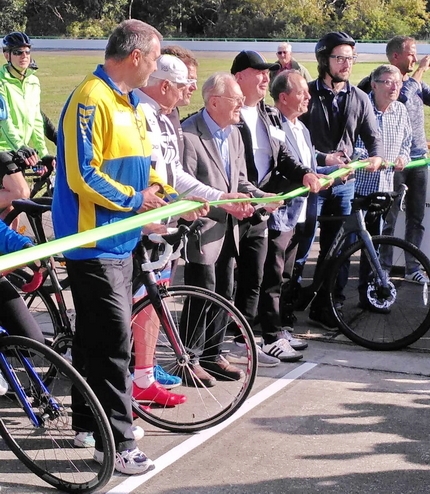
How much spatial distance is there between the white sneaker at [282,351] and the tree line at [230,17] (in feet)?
176

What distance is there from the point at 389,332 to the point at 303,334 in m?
0.64

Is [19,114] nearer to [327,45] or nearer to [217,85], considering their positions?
[327,45]

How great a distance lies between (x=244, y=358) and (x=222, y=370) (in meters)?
0.57

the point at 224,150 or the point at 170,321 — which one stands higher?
the point at 224,150

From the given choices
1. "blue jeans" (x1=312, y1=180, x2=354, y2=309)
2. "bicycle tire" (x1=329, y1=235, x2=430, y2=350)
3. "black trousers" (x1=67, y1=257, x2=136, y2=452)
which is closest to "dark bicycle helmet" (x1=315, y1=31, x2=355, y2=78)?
"blue jeans" (x1=312, y1=180, x2=354, y2=309)

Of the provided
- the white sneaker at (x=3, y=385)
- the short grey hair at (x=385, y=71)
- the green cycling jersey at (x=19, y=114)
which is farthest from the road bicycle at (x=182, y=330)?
the green cycling jersey at (x=19, y=114)

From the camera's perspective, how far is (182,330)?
207 inches

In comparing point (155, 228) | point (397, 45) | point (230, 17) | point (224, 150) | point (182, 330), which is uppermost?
point (230, 17)

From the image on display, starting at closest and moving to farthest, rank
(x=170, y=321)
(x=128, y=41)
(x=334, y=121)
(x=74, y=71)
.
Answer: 1. (x=128, y=41)
2. (x=170, y=321)
3. (x=334, y=121)
4. (x=74, y=71)

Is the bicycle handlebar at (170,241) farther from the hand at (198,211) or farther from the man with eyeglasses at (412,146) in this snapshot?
the man with eyeglasses at (412,146)

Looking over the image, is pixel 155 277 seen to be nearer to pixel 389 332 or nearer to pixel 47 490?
pixel 47 490

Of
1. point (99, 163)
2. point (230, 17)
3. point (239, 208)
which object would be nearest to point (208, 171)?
point (239, 208)

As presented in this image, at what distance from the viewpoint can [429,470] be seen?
14.5 ft

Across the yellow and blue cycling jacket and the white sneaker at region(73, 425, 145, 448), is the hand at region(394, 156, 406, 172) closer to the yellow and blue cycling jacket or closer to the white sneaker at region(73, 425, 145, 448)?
the yellow and blue cycling jacket
